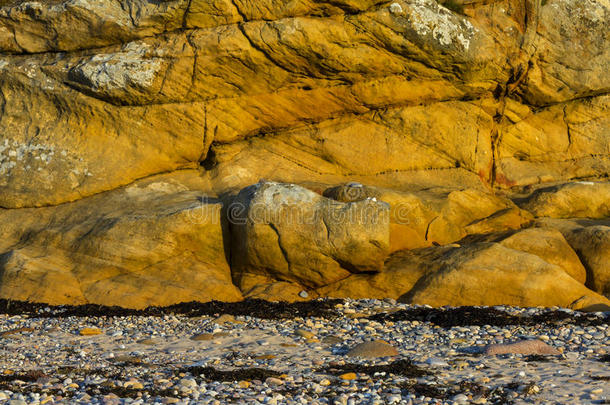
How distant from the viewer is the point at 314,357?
9828 mm

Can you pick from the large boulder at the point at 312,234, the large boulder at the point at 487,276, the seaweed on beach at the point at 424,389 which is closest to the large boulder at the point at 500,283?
the large boulder at the point at 487,276

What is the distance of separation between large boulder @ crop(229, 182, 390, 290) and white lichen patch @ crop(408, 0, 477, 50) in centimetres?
478

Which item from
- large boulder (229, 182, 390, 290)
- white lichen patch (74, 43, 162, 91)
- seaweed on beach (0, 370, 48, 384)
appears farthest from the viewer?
white lichen patch (74, 43, 162, 91)

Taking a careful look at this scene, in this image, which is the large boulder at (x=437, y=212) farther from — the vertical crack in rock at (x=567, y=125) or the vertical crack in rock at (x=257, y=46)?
the vertical crack in rock at (x=257, y=46)

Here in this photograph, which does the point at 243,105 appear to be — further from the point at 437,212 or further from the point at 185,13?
the point at 437,212

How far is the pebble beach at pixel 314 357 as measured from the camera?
313 inches

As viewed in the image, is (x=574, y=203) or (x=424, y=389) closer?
(x=424, y=389)

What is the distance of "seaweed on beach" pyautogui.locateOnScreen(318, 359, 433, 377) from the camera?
8789 millimetres

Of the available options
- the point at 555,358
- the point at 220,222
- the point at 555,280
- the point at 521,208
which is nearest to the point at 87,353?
the point at 220,222

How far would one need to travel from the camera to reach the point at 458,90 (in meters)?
17.3

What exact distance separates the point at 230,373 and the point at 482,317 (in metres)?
5.24

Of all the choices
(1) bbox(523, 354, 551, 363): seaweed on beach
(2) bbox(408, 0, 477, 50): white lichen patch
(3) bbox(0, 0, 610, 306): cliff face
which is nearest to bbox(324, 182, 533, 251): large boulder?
(3) bbox(0, 0, 610, 306): cliff face

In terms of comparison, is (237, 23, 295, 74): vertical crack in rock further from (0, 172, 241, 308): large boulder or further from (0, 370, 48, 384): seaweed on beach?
(0, 370, 48, 384): seaweed on beach

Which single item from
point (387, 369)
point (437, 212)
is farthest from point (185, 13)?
point (387, 369)
